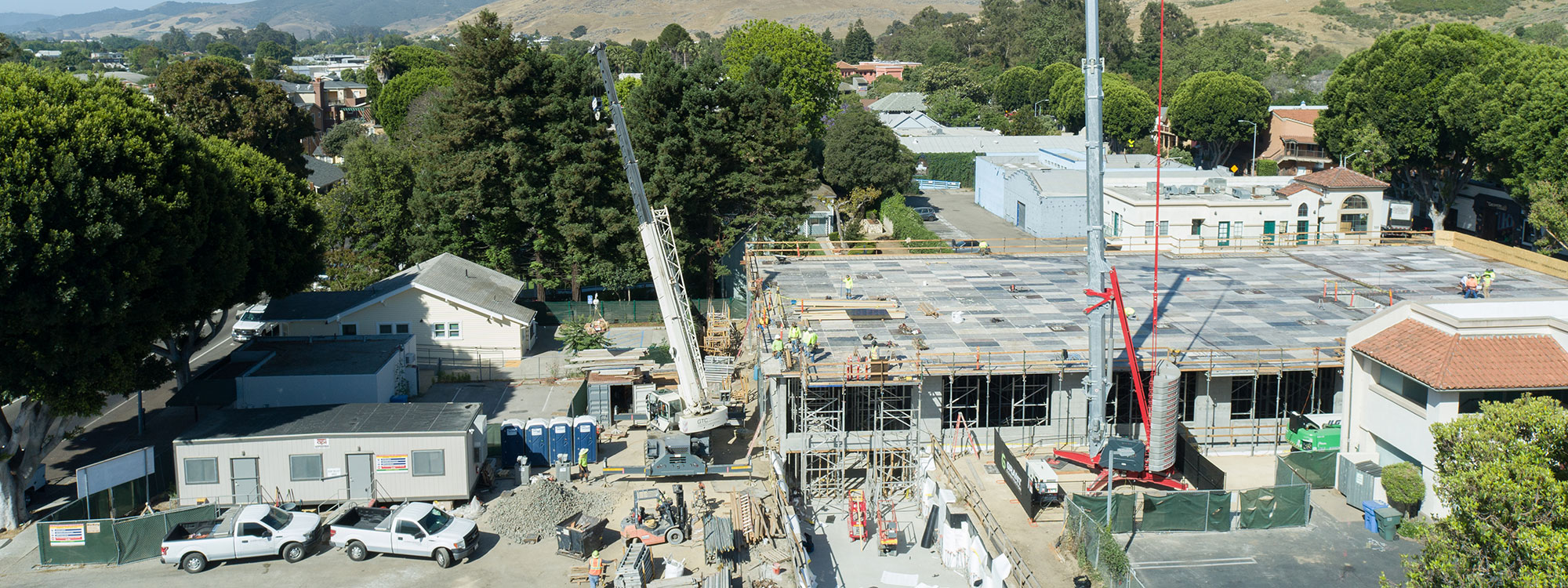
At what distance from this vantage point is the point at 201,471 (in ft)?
95.9

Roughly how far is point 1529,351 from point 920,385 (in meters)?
14.6

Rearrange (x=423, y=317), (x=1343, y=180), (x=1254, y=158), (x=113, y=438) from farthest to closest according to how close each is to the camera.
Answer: (x=1254, y=158) → (x=1343, y=180) → (x=423, y=317) → (x=113, y=438)

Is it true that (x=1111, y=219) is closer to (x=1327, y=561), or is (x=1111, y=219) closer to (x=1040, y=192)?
(x=1040, y=192)

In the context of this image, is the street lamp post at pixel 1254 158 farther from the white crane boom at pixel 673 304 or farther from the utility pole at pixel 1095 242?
the utility pole at pixel 1095 242

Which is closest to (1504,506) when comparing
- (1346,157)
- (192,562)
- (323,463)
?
(323,463)

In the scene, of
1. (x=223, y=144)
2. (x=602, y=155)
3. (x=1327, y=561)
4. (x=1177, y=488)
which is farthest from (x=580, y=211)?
(x=1327, y=561)

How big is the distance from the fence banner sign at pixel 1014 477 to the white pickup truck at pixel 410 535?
43.8 ft

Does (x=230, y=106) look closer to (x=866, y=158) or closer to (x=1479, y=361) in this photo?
(x=866, y=158)

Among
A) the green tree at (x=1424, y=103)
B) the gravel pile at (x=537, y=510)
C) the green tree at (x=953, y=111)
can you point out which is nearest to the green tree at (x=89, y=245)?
the gravel pile at (x=537, y=510)

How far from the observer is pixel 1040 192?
68.9m

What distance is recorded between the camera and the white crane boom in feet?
106

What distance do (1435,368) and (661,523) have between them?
18808 mm

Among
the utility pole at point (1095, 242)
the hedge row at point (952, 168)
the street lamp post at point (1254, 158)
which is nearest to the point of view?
the utility pole at point (1095, 242)

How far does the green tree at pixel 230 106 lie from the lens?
6119cm
